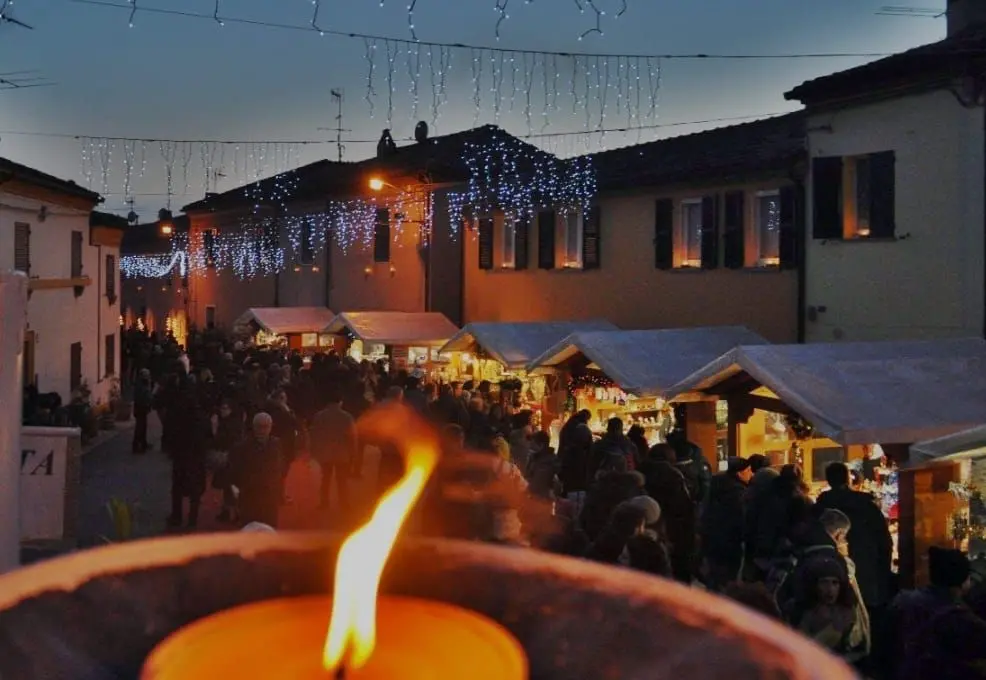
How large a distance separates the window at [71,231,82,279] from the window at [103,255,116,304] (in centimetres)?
317

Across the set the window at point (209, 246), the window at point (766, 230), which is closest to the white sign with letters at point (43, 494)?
the window at point (766, 230)

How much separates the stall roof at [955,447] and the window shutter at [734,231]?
30.4ft

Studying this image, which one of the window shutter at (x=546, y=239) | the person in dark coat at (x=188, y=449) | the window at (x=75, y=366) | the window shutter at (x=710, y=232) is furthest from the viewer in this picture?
the window shutter at (x=546, y=239)

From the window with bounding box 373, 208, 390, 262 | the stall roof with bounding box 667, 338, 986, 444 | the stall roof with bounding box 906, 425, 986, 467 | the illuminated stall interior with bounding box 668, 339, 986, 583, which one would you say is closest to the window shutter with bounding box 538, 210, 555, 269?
the window with bounding box 373, 208, 390, 262

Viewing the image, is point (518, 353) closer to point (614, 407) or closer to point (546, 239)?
point (614, 407)

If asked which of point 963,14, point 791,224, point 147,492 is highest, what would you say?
point 963,14

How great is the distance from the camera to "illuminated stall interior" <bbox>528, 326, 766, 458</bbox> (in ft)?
43.4

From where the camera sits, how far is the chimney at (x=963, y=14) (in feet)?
46.3

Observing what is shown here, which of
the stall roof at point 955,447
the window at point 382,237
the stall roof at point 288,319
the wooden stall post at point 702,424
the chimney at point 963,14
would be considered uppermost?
the chimney at point 963,14

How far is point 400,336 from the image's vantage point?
23.1m

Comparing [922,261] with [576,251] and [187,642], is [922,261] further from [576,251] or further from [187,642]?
[187,642]

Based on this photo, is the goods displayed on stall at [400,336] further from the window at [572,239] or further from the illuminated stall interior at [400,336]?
the window at [572,239]

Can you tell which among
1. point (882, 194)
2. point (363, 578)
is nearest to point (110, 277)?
point (882, 194)

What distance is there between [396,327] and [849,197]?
1185 cm
